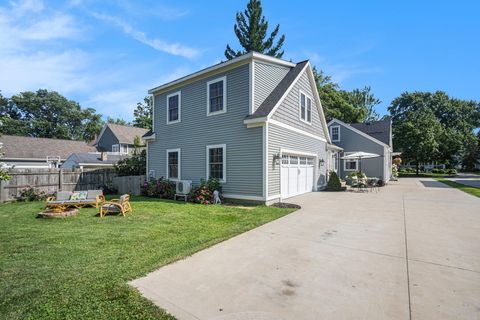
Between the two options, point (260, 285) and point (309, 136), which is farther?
point (309, 136)

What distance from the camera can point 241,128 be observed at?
10.4 meters

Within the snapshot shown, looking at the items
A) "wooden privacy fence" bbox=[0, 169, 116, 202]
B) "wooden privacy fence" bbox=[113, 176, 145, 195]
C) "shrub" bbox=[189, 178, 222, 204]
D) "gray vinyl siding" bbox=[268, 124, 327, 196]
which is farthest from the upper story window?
"wooden privacy fence" bbox=[0, 169, 116, 202]

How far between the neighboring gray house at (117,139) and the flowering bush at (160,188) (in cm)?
2011

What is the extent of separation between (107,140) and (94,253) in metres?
32.1

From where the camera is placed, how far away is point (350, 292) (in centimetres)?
324

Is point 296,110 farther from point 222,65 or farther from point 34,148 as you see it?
point 34,148

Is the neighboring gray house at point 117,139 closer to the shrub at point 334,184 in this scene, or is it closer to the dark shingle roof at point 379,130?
the shrub at point 334,184

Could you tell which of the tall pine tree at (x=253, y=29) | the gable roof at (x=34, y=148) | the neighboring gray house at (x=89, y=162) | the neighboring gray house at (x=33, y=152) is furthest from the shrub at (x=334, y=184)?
the gable roof at (x=34, y=148)

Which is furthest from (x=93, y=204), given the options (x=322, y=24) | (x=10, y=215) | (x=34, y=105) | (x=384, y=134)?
(x=34, y=105)

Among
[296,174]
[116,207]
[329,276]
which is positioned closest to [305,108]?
[296,174]

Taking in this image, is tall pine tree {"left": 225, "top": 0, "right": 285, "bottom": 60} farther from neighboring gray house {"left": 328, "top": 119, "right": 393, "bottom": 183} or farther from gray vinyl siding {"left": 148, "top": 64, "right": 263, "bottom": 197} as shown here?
gray vinyl siding {"left": 148, "top": 64, "right": 263, "bottom": 197}

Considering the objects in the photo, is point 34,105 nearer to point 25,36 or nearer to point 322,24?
point 25,36

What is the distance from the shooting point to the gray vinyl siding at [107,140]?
103 feet

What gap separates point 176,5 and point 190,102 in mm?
4278
